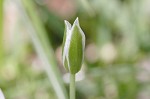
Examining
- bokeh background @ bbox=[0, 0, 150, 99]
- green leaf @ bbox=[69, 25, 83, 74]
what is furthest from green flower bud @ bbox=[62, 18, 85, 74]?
bokeh background @ bbox=[0, 0, 150, 99]

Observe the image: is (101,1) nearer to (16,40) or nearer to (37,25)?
(16,40)

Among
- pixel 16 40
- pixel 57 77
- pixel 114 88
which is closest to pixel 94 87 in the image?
pixel 114 88

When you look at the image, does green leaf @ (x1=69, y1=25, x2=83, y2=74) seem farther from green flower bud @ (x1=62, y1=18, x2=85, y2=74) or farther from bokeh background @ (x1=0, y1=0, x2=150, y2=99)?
bokeh background @ (x1=0, y1=0, x2=150, y2=99)

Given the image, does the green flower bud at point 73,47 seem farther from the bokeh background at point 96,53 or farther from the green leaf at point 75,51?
the bokeh background at point 96,53

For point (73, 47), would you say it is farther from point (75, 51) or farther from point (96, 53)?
point (96, 53)

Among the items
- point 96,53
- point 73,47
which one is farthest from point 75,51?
point 96,53

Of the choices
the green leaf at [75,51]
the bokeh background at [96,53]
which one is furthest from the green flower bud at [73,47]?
the bokeh background at [96,53]
